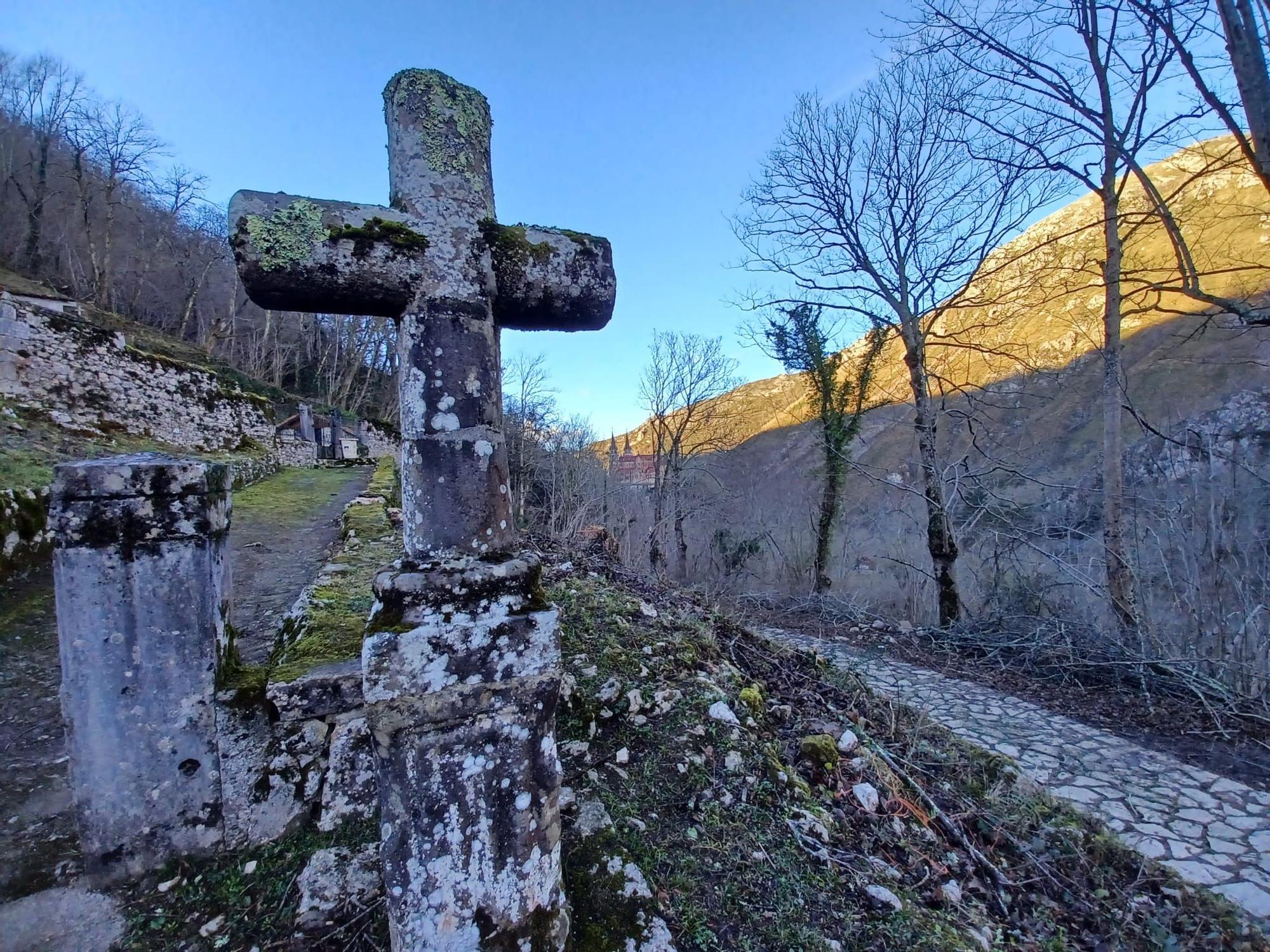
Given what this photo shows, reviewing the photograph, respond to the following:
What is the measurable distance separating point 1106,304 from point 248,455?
16.7 m

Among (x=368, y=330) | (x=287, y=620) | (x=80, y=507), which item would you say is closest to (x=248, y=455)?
(x=287, y=620)

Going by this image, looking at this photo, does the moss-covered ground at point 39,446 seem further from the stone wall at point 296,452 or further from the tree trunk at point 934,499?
the tree trunk at point 934,499

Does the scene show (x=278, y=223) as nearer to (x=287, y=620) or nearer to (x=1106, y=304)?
(x=287, y=620)

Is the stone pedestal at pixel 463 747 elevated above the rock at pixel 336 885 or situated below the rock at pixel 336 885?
above

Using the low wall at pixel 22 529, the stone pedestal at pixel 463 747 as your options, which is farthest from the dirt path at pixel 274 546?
the stone pedestal at pixel 463 747

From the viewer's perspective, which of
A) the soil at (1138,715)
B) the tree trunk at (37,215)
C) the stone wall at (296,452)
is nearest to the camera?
the soil at (1138,715)

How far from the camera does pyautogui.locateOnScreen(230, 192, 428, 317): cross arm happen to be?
1.42m

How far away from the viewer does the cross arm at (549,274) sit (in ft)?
5.64

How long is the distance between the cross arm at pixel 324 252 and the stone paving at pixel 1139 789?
16.9 feet

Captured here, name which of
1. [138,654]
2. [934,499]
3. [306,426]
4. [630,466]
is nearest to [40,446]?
[138,654]

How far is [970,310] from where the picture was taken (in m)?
9.32

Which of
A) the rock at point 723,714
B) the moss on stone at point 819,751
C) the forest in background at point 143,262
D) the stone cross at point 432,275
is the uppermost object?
the forest in background at point 143,262

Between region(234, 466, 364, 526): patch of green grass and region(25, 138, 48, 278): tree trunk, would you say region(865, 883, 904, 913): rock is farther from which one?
region(25, 138, 48, 278): tree trunk

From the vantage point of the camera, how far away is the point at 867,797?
2.95 metres
